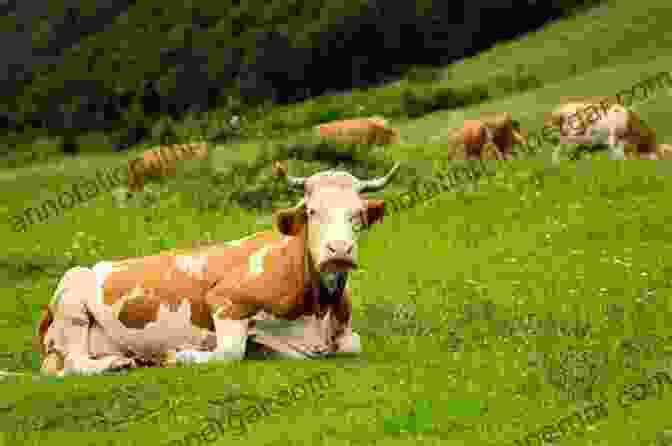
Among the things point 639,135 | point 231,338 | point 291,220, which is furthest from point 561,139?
point 231,338

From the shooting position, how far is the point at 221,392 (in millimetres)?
15109

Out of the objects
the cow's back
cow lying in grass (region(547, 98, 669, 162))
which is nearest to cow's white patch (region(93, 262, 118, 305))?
cow lying in grass (region(547, 98, 669, 162))

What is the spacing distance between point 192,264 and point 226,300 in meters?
0.69

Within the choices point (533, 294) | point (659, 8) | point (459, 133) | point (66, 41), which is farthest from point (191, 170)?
point (66, 41)

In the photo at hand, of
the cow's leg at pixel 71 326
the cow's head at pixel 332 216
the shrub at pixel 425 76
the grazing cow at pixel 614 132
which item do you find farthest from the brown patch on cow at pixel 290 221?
the shrub at pixel 425 76

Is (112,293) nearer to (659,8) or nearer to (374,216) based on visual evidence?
(374,216)

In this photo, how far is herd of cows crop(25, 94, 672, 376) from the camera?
645 inches

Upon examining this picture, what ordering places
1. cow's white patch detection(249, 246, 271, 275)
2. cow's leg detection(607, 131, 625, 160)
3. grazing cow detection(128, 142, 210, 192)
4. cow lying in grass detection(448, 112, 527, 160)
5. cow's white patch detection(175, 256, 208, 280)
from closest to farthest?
cow's white patch detection(249, 246, 271, 275), cow's white patch detection(175, 256, 208, 280), cow's leg detection(607, 131, 625, 160), cow lying in grass detection(448, 112, 527, 160), grazing cow detection(128, 142, 210, 192)

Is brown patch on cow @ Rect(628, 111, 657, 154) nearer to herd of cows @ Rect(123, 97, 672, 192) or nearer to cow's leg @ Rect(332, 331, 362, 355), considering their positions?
herd of cows @ Rect(123, 97, 672, 192)

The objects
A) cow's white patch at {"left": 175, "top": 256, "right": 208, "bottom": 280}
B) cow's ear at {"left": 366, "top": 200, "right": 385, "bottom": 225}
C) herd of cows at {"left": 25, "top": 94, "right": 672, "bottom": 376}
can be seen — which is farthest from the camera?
cow's white patch at {"left": 175, "top": 256, "right": 208, "bottom": 280}

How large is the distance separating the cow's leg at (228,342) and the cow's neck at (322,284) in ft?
2.26

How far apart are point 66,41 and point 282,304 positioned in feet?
312

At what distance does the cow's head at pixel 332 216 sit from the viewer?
625 inches

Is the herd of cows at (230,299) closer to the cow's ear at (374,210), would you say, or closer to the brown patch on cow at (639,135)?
the cow's ear at (374,210)
